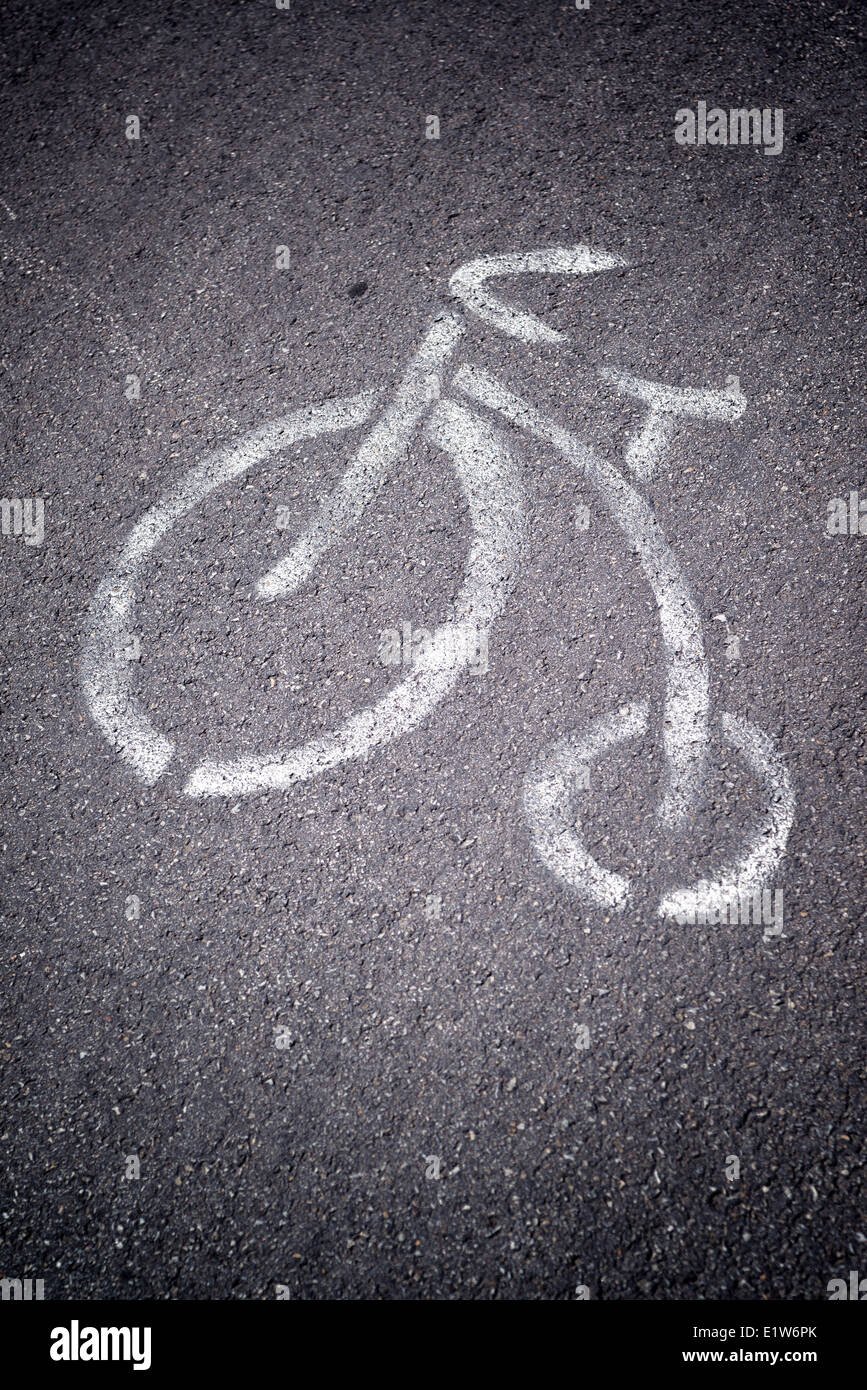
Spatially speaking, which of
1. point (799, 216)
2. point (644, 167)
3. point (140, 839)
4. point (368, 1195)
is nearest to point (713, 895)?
point (368, 1195)

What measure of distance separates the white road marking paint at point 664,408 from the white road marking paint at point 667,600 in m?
0.11

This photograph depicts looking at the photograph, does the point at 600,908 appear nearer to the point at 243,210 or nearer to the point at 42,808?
the point at 42,808

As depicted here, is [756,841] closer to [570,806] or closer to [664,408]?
[570,806]

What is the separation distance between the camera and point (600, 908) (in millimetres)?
2627

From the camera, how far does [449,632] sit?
307cm

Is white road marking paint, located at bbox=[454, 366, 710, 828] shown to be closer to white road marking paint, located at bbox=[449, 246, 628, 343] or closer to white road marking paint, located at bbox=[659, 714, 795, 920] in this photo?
white road marking paint, located at bbox=[659, 714, 795, 920]

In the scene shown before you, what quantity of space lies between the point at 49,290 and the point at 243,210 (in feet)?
2.79

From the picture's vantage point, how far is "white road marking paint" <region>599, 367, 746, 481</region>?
332 cm

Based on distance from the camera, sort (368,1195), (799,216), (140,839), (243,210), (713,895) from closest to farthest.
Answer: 1. (368,1195)
2. (713,895)
3. (140,839)
4. (799,216)
5. (243,210)

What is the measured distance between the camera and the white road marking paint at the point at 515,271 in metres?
3.64

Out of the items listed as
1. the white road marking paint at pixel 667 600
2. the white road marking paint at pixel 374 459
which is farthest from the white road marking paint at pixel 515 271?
the white road marking paint at pixel 667 600

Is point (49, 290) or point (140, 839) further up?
point (49, 290)

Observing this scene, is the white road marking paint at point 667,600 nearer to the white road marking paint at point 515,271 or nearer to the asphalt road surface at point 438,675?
the asphalt road surface at point 438,675

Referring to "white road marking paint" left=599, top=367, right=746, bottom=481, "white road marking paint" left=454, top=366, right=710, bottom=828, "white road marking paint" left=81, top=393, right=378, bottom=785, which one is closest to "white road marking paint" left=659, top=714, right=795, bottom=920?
"white road marking paint" left=454, top=366, right=710, bottom=828
